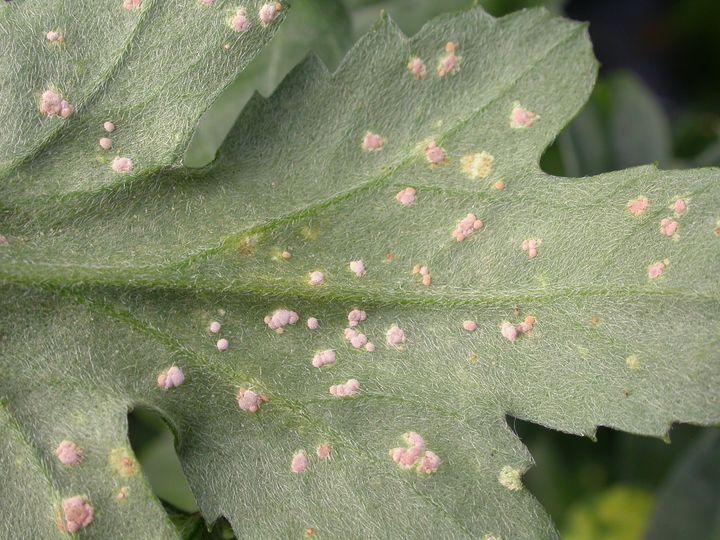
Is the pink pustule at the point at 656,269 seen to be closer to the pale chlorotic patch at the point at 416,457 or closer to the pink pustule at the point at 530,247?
the pink pustule at the point at 530,247

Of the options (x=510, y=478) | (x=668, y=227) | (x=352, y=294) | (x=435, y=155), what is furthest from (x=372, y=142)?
(x=510, y=478)

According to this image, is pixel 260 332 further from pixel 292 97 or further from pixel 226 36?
pixel 226 36

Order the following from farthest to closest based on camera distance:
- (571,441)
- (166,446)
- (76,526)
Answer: (571,441) → (166,446) → (76,526)

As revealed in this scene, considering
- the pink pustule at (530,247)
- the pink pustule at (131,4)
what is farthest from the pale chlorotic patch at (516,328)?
the pink pustule at (131,4)

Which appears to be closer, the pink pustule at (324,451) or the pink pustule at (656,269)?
the pink pustule at (656,269)

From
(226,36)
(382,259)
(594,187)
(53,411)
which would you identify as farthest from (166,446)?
(594,187)

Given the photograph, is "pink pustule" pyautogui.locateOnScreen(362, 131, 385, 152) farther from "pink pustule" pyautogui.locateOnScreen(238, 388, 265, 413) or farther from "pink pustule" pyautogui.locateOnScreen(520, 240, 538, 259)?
"pink pustule" pyautogui.locateOnScreen(238, 388, 265, 413)
